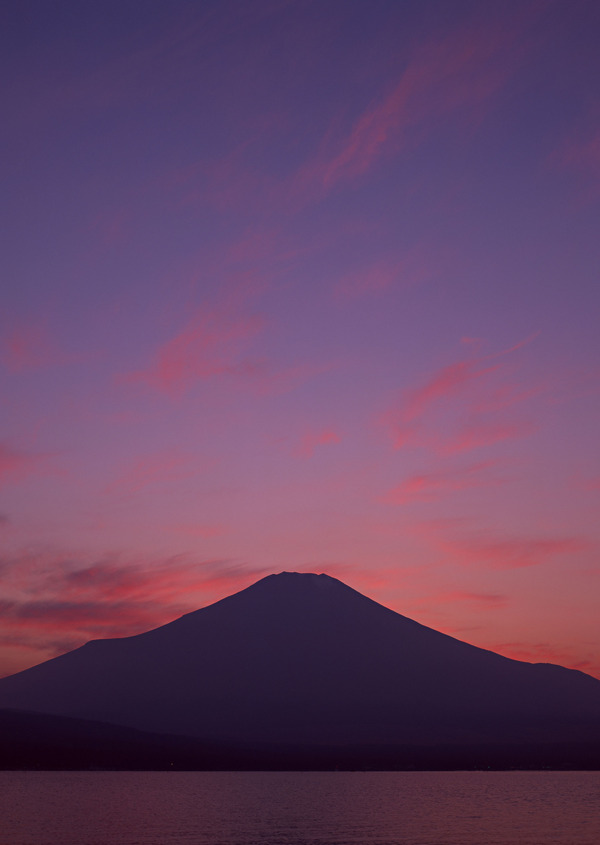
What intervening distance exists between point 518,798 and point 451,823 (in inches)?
2662

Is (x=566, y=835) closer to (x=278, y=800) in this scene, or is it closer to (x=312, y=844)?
(x=312, y=844)

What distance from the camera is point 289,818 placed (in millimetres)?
123688

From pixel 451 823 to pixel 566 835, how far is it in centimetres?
1961

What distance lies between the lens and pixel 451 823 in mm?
118812

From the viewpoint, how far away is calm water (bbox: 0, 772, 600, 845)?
317ft

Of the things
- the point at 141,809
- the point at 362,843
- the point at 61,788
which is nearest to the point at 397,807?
the point at 141,809

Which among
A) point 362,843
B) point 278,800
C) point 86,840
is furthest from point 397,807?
point 86,840

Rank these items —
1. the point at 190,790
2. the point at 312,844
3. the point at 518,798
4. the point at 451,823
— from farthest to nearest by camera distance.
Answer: the point at 190,790 → the point at 518,798 → the point at 451,823 → the point at 312,844

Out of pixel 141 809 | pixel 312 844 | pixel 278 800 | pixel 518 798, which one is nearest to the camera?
pixel 312 844

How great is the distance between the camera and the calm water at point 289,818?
96562 millimetres

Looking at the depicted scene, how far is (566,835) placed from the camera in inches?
4065

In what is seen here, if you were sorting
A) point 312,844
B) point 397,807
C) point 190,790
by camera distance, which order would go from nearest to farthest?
point 312,844 → point 397,807 → point 190,790

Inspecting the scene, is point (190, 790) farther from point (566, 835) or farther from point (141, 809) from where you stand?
point (566, 835)

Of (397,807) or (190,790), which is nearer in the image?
(397,807)
